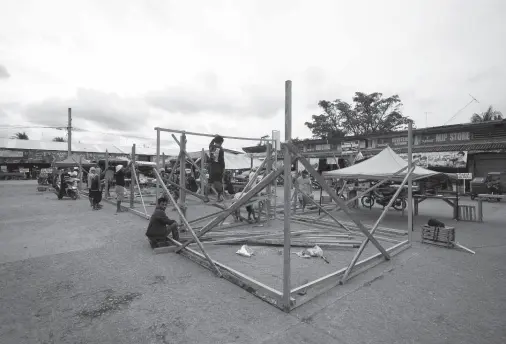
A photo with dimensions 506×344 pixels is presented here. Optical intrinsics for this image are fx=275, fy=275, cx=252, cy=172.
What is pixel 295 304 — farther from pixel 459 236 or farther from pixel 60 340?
pixel 459 236

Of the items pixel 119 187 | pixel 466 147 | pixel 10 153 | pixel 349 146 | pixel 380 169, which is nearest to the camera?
pixel 380 169

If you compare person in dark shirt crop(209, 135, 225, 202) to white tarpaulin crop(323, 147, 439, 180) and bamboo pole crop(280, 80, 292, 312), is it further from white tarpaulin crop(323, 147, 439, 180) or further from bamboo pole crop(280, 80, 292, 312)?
white tarpaulin crop(323, 147, 439, 180)

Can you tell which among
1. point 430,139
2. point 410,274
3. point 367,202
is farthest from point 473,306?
point 430,139

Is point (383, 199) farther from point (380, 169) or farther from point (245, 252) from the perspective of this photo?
point (245, 252)

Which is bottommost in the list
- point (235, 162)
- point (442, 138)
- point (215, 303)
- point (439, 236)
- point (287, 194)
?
point (215, 303)

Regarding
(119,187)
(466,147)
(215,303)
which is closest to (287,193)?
(215,303)

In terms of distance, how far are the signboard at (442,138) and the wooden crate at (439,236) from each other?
17.9 metres

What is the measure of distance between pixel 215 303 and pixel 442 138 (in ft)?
77.2

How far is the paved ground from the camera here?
2.92 m

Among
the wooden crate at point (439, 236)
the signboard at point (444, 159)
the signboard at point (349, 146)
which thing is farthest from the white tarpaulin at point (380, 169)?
the signboard at point (349, 146)

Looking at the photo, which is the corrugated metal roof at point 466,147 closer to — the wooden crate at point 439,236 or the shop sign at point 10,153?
the wooden crate at point 439,236

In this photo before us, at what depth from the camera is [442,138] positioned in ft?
69.4

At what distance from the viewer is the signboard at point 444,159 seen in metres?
19.3

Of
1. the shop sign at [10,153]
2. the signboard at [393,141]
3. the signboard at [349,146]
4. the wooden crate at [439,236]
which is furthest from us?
the shop sign at [10,153]
